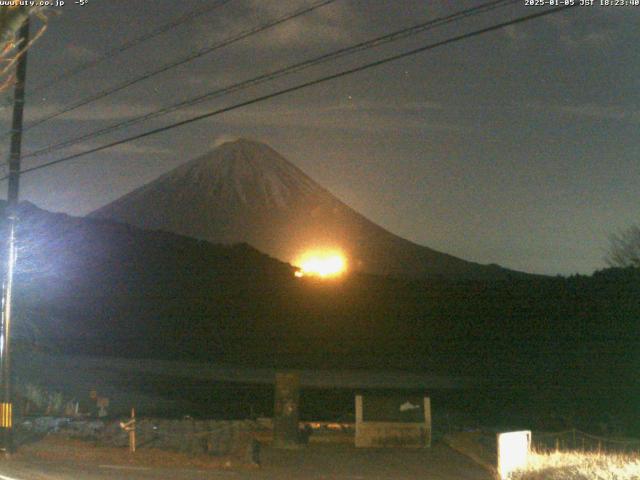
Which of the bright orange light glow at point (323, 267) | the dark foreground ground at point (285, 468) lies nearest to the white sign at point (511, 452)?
the dark foreground ground at point (285, 468)

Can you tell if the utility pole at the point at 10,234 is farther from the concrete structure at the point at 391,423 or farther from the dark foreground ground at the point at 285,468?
the concrete structure at the point at 391,423

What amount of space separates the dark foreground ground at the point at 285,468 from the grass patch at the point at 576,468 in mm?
2117

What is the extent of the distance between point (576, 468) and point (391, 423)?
10391 mm

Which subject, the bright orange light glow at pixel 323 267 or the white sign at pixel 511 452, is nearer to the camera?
the white sign at pixel 511 452

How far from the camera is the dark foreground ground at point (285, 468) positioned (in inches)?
623

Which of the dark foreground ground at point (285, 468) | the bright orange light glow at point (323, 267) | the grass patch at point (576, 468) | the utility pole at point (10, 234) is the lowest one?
the dark foreground ground at point (285, 468)

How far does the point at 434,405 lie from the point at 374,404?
18.4 m

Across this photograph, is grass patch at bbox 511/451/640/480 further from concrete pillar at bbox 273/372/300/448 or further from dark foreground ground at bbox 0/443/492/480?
concrete pillar at bbox 273/372/300/448

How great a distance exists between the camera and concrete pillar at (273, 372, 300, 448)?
22531mm

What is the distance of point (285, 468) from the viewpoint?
59.9ft

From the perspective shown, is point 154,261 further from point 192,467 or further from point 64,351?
point 192,467

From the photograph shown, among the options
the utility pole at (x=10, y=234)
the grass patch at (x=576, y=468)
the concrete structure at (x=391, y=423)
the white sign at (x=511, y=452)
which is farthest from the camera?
the concrete structure at (x=391, y=423)

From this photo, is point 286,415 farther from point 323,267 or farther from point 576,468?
point 323,267

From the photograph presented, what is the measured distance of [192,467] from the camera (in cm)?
1747
